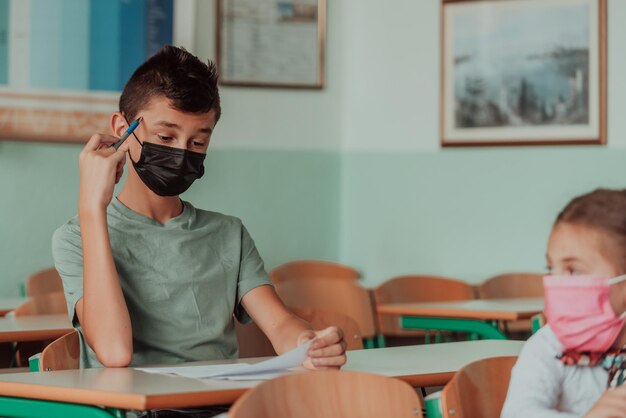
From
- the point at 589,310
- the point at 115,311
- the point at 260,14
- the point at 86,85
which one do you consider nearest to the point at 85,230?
the point at 115,311

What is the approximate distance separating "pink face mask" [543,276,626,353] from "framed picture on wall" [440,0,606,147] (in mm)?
3299

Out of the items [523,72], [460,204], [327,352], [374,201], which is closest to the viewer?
[327,352]

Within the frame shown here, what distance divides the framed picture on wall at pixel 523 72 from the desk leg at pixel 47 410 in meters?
3.59

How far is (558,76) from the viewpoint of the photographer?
502 centimetres

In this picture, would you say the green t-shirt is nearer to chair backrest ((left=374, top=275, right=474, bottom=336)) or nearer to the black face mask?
the black face mask

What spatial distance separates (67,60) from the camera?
4711 mm

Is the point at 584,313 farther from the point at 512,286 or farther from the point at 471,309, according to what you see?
the point at 512,286

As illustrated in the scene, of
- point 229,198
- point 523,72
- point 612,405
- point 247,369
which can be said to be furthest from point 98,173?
point 523,72

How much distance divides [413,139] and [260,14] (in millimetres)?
979

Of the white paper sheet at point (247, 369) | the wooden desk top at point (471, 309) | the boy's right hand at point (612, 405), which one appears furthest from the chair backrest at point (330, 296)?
the boy's right hand at point (612, 405)

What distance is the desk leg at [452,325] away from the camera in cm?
381

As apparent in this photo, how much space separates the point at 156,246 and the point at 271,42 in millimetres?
3039

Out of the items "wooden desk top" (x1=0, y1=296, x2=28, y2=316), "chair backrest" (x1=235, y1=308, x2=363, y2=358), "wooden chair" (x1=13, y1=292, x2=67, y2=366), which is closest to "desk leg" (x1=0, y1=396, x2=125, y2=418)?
"chair backrest" (x1=235, y1=308, x2=363, y2=358)

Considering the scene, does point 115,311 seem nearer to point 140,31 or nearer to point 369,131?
point 140,31
